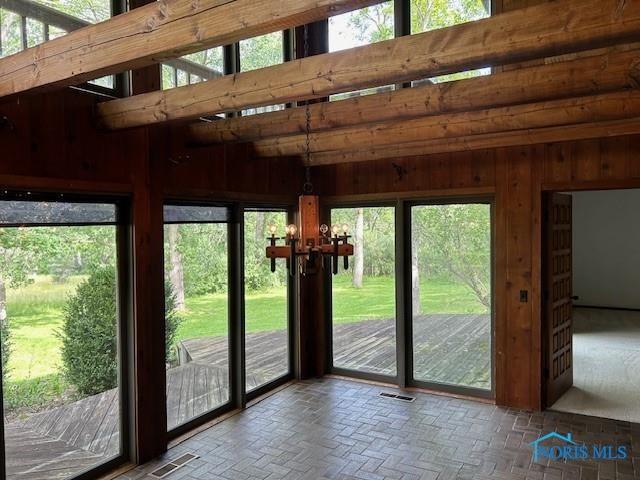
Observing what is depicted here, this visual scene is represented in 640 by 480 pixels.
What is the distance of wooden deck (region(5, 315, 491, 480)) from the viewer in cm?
355

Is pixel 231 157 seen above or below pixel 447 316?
above

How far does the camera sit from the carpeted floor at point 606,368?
5121mm

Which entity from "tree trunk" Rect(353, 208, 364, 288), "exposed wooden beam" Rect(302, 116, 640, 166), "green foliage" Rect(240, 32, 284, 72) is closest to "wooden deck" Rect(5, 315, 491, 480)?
"tree trunk" Rect(353, 208, 364, 288)

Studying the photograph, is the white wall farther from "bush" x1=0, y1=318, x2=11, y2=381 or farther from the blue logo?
"bush" x1=0, y1=318, x2=11, y2=381

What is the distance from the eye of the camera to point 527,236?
5.09 m

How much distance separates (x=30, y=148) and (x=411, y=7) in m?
4.25

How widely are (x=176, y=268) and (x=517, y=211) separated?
355cm

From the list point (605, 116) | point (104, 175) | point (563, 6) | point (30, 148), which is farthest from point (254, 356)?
point (563, 6)

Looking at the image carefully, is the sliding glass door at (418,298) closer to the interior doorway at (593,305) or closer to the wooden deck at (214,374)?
the wooden deck at (214,374)

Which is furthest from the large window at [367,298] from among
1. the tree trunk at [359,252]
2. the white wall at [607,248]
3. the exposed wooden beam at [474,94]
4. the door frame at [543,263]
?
the white wall at [607,248]

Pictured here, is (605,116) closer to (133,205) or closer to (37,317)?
(133,205)

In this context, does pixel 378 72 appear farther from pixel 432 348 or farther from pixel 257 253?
pixel 432 348

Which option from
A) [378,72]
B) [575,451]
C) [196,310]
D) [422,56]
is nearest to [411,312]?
[575,451]

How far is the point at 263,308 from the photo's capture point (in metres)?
5.76
